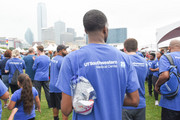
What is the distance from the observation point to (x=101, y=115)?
4.36ft

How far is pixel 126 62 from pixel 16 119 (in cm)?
271

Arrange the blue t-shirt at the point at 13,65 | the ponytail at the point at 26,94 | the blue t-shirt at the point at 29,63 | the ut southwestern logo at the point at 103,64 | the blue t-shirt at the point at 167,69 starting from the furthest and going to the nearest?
the blue t-shirt at the point at 29,63 < the blue t-shirt at the point at 13,65 < the ponytail at the point at 26,94 < the blue t-shirt at the point at 167,69 < the ut southwestern logo at the point at 103,64

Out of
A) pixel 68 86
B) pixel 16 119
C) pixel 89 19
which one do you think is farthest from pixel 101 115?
pixel 16 119

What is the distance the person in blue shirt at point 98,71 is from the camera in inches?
51.7

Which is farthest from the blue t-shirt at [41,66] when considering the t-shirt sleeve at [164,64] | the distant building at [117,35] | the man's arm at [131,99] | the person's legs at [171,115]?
the distant building at [117,35]

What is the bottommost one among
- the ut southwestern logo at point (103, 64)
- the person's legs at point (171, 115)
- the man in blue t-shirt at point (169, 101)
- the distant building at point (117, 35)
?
the person's legs at point (171, 115)

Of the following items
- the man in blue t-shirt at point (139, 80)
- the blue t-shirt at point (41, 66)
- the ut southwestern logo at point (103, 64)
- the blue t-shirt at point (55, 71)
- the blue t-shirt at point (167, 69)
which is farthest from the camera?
the blue t-shirt at point (41, 66)

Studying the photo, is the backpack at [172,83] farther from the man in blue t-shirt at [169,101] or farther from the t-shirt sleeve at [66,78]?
the t-shirt sleeve at [66,78]

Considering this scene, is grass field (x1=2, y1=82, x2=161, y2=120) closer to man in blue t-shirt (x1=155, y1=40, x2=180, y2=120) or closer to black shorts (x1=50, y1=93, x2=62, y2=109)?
black shorts (x1=50, y1=93, x2=62, y2=109)

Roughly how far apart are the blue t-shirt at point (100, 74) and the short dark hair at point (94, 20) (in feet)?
0.60

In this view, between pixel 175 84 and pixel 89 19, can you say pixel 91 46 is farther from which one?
pixel 175 84

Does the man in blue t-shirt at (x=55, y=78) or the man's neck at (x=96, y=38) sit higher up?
the man's neck at (x=96, y=38)

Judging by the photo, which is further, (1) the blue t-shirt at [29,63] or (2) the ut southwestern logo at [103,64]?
(1) the blue t-shirt at [29,63]

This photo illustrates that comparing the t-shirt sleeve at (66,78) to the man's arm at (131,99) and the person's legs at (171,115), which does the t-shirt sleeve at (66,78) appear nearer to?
the man's arm at (131,99)
